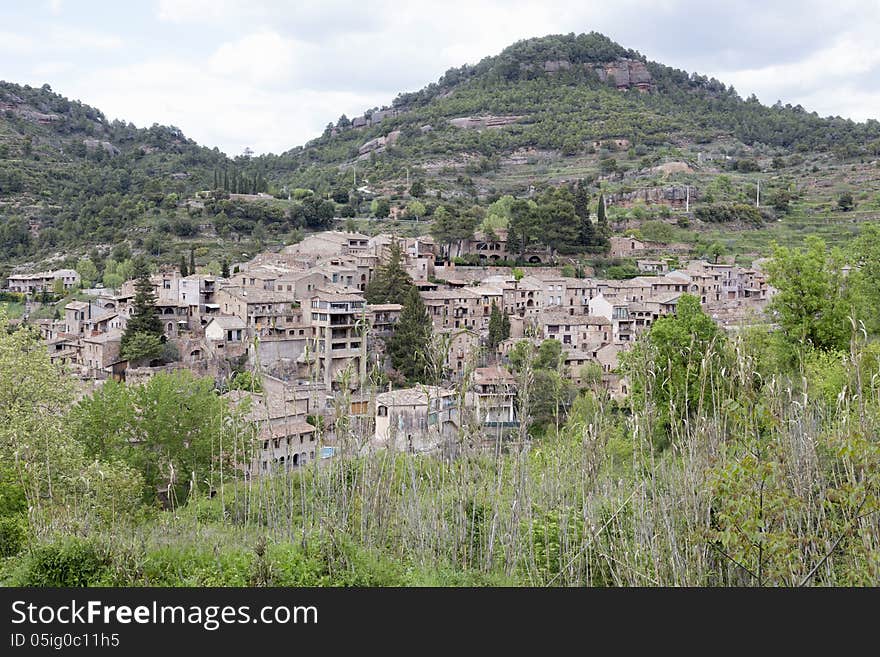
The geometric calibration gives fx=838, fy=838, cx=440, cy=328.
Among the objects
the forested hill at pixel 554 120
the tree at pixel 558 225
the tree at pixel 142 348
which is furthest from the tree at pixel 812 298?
the forested hill at pixel 554 120

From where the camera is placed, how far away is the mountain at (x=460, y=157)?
43969 mm

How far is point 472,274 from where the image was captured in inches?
1320

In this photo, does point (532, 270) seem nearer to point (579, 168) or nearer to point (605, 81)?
point (579, 168)

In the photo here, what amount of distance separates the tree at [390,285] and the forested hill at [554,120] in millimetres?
28217

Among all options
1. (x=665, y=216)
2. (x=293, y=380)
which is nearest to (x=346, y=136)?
(x=665, y=216)

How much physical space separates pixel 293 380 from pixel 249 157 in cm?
5833

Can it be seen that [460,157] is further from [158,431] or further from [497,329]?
[158,431]

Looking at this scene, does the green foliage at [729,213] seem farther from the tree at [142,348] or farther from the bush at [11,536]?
the bush at [11,536]

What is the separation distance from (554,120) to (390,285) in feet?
150

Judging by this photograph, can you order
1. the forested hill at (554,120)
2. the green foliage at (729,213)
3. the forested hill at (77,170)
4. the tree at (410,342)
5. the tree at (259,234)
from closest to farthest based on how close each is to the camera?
the tree at (410,342)
the tree at (259,234)
the green foliage at (729,213)
the forested hill at (77,170)
the forested hill at (554,120)

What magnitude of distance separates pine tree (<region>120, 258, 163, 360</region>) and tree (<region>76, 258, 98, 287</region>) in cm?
1156

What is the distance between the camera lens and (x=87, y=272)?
3622cm

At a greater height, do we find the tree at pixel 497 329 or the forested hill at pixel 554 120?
the forested hill at pixel 554 120

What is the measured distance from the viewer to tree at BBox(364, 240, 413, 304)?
27.2 meters
